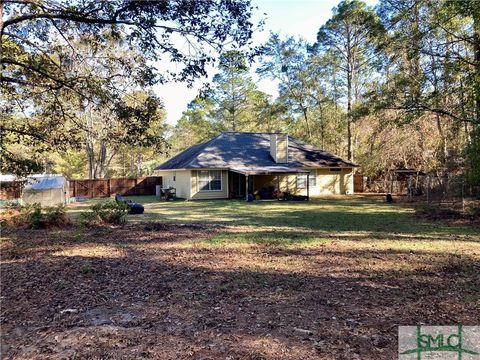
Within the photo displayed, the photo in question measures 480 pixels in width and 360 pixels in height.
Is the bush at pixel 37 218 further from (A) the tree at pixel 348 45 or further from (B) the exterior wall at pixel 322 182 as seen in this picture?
(A) the tree at pixel 348 45

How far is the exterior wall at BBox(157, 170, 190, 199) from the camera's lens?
2150cm

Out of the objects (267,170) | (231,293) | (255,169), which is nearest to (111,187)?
(255,169)

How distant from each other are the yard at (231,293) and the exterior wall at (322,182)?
1402 cm

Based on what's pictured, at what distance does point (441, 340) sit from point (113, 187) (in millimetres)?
26549

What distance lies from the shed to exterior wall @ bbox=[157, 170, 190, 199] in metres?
6.75

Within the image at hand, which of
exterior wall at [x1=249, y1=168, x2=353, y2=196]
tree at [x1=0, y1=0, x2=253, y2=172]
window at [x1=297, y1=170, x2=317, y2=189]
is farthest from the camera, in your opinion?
window at [x1=297, y1=170, x2=317, y2=189]

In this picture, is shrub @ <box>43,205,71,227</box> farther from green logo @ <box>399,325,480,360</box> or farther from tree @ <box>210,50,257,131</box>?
tree @ <box>210,50,257,131</box>

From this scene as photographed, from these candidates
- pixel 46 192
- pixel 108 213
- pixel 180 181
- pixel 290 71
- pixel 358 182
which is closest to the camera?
pixel 108 213

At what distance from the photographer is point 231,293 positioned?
15.0ft

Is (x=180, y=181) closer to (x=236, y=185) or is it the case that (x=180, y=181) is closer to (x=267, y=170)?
(x=236, y=185)

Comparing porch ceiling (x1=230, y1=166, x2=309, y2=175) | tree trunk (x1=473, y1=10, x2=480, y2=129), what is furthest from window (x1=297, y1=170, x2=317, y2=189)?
tree trunk (x1=473, y1=10, x2=480, y2=129)

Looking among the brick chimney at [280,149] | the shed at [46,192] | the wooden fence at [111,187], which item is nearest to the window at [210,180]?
the brick chimney at [280,149]

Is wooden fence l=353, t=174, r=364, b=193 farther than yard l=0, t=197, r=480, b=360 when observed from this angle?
Yes

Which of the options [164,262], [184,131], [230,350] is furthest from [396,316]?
[184,131]
